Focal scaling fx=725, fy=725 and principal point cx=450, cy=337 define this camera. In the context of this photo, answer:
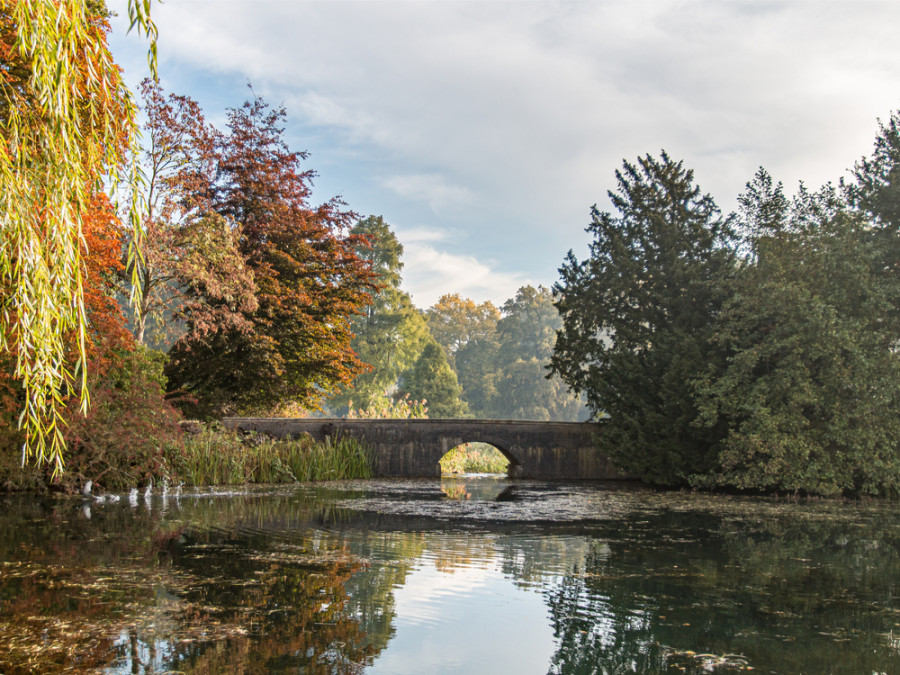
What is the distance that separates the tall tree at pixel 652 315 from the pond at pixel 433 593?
24.7 ft

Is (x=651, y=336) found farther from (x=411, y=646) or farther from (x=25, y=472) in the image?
(x=411, y=646)

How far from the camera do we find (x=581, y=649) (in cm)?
465

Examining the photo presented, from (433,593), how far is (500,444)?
17.4 metres

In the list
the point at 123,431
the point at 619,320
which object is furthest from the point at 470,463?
the point at 123,431

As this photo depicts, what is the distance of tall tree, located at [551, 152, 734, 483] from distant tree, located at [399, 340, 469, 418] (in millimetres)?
19733

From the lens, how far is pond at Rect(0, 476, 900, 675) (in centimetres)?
437

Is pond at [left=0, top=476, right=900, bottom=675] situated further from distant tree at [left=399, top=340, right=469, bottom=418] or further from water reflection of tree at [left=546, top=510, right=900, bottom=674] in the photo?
distant tree at [left=399, top=340, right=469, bottom=418]

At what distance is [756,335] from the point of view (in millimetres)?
17516

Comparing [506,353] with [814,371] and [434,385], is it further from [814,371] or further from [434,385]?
[814,371]

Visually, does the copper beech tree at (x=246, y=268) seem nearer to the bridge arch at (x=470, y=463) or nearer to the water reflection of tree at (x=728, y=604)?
the bridge arch at (x=470, y=463)

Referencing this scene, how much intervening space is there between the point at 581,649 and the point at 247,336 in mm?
15423

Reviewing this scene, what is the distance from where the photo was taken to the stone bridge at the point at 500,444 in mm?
22766

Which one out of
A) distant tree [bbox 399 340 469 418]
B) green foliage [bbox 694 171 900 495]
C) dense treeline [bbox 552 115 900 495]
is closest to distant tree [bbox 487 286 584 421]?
distant tree [bbox 399 340 469 418]

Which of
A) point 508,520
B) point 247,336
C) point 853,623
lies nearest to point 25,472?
point 247,336
